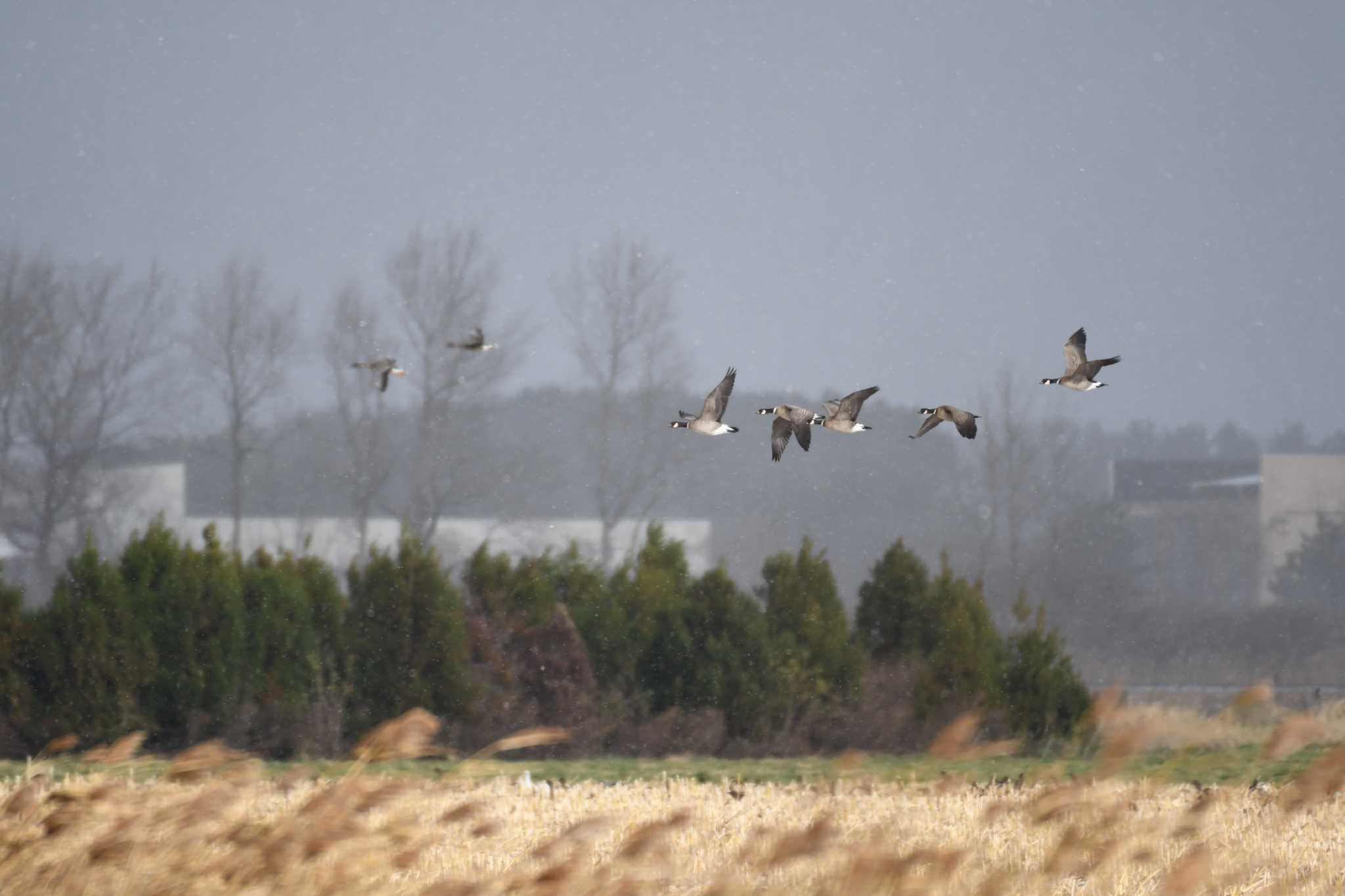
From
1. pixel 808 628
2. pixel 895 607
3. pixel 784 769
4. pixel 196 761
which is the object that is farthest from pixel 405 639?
pixel 196 761

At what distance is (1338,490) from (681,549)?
20.9m

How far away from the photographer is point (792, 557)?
13359 millimetres

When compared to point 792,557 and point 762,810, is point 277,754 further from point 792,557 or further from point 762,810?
point 762,810

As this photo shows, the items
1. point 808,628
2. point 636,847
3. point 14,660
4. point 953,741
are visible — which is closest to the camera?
point 636,847

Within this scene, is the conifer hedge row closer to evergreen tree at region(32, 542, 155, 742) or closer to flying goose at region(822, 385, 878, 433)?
evergreen tree at region(32, 542, 155, 742)

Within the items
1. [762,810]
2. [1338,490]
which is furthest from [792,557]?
[1338,490]

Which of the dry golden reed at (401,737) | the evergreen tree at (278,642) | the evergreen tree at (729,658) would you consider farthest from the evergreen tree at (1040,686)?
the dry golden reed at (401,737)

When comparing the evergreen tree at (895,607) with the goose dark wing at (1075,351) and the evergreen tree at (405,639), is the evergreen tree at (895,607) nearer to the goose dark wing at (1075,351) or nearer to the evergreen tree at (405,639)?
the evergreen tree at (405,639)

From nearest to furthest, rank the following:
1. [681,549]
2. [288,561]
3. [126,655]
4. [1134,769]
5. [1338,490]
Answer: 1. [1134,769]
2. [126,655]
3. [288,561]
4. [681,549]
5. [1338,490]

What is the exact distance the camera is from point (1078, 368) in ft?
14.9

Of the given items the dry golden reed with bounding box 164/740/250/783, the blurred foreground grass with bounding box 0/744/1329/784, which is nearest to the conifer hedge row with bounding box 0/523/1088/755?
the blurred foreground grass with bounding box 0/744/1329/784

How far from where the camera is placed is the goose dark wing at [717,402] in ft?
14.3

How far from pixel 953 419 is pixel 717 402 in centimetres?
74

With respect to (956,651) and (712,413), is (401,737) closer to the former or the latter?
(712,413)
